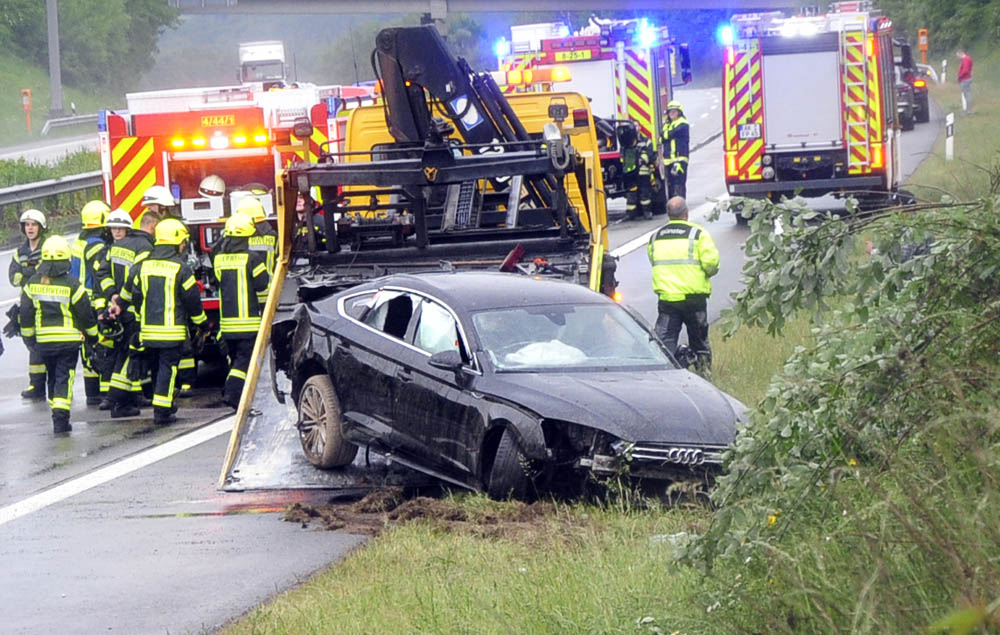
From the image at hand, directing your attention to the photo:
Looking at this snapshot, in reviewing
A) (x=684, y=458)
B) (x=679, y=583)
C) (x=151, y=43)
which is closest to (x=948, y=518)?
(x=679, y=583)

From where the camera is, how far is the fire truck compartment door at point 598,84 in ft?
83.7

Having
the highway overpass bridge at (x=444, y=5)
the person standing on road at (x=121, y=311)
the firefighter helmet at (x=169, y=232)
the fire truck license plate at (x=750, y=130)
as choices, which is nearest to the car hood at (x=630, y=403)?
the firefighter helmet at (x=169, y=232)

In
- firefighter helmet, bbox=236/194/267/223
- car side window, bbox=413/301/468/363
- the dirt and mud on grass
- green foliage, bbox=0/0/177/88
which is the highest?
green foliage, bbox=0/0/177/88

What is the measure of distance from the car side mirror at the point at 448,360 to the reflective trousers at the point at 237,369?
4.01m

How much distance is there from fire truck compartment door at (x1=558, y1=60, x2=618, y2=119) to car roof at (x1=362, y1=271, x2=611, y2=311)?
53.0 ft

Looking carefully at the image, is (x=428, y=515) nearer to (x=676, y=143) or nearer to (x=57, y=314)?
(x=57, y=314)

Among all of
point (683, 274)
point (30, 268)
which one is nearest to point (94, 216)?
point (30, 268)

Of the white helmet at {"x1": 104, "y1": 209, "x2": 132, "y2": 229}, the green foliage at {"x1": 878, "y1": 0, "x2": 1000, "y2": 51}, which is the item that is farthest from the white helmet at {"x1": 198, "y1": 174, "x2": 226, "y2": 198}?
the green foliage at {"x1": 878, "y1": 0, "x2": 1000, "y2": 51}

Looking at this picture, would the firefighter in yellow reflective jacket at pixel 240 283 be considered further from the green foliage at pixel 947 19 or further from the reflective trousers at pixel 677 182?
the green foliage at pixel 947 19

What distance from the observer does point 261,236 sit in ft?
40.7

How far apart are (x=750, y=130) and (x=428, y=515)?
15.1 metres

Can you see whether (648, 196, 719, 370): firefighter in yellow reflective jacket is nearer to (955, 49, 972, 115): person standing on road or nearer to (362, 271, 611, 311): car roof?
(362, 271, 611, 311): car roof

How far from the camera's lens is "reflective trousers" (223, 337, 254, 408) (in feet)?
40.5

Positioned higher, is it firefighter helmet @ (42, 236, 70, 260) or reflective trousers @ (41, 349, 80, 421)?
firefighter helmet @ (42, 236, 70, 260)
